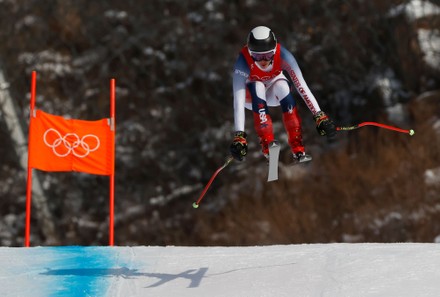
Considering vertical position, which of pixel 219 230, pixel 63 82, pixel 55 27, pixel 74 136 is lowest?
→ pixel 219 230

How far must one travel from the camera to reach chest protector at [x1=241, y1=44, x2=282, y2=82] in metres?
6.75

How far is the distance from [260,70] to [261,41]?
1.12 feet

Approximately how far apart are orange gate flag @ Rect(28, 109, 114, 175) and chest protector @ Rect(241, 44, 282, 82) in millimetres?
3388

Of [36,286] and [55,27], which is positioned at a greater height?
[55,27]

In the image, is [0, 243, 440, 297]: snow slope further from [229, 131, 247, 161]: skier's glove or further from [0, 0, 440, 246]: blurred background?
[0, 0, 440, 246]: blurred background

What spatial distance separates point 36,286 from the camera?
24.6 feet

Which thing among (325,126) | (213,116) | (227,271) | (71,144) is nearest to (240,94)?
(325,126)

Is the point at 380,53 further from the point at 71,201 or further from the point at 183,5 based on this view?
the point at 71,201

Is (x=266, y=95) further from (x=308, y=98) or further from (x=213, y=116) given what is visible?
(x=213, y=116)

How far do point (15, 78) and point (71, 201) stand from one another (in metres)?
2.94

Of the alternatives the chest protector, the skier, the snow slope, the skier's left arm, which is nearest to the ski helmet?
the skier

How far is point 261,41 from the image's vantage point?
650cm

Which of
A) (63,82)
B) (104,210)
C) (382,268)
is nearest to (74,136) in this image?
(382,268)

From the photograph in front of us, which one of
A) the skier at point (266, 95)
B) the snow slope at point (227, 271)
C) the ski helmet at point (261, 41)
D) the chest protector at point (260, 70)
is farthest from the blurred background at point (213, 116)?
the ski helmet at point (261, 41)
